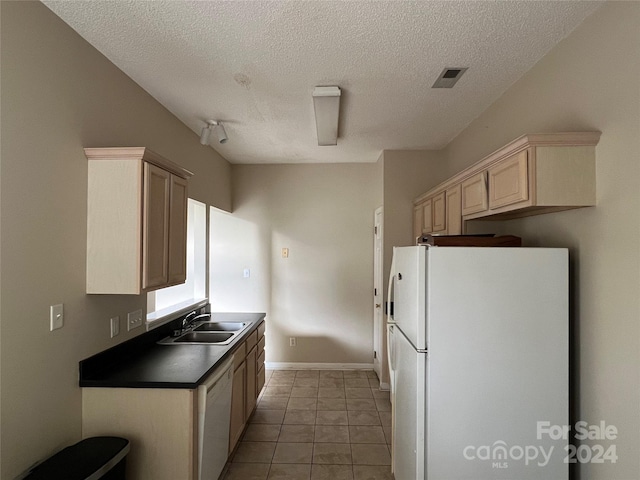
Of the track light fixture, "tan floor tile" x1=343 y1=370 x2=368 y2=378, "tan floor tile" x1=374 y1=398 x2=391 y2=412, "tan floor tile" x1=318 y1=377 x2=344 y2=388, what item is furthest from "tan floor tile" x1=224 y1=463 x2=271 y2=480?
the track light fixture

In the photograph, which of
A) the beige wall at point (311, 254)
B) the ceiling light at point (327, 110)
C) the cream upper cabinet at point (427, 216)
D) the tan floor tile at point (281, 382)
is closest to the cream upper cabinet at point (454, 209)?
the cream upper cabinet at point (427, 216)

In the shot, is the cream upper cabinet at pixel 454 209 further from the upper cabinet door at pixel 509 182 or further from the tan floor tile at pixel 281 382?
the tan floor tile at pixel 281 382

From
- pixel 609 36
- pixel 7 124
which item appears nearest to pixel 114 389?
pixel 7 124

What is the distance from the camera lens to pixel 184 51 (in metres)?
1.81

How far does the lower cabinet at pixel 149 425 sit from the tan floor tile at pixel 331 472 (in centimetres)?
102

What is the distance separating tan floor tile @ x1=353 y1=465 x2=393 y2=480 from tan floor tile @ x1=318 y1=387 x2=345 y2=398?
3.71ft

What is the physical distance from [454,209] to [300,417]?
2434mm

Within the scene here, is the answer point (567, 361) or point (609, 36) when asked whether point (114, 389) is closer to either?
point (567, 361)

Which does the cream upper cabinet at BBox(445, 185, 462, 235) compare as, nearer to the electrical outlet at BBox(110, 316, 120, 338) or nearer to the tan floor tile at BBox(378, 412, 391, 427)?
the tan floor tile at BBox(378, 412, 391, 427)

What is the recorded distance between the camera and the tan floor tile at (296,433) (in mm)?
2775

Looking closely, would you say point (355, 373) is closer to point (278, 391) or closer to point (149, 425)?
point (278, 391)

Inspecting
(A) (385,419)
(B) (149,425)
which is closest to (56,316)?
(B) (149,425)

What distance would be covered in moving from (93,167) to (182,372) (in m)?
1.26

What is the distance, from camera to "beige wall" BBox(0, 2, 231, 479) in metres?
1.31
